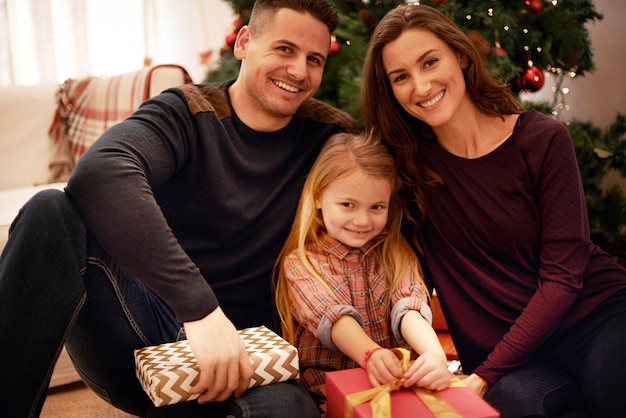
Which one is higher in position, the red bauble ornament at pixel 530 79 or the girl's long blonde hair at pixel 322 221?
the red bauble ornament at pixel 530 79

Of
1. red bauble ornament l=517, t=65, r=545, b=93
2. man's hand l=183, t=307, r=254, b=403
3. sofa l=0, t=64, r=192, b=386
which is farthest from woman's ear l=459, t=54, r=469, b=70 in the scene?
sofa l=0, t=64, r=192, b=386

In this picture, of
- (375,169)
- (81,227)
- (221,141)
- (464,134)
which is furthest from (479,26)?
(81,227)

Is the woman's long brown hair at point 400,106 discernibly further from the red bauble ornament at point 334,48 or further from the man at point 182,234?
the red bauble ornament at point 334,48

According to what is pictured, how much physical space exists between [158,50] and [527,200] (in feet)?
7.96

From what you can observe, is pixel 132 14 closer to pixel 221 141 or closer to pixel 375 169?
pixel 221 141

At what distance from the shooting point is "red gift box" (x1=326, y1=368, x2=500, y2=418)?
3.19ft

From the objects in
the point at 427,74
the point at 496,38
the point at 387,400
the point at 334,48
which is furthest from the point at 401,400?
the point at 496,38

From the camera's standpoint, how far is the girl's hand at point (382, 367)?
1066mm

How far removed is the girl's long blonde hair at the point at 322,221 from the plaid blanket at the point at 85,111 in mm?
951

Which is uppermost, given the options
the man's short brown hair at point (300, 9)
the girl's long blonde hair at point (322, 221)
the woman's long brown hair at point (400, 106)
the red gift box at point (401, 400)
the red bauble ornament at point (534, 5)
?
the red bauble ornament at point (534, 5)

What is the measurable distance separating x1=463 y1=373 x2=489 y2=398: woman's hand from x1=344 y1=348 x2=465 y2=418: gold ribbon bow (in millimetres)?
230

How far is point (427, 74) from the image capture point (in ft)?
4.61

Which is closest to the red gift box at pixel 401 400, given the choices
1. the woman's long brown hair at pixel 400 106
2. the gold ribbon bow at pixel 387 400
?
the gold ribbon bow at pixel 387 400

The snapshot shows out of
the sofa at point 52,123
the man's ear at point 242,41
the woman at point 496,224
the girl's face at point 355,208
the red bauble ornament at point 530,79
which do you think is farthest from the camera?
the sofa at point 52,123
